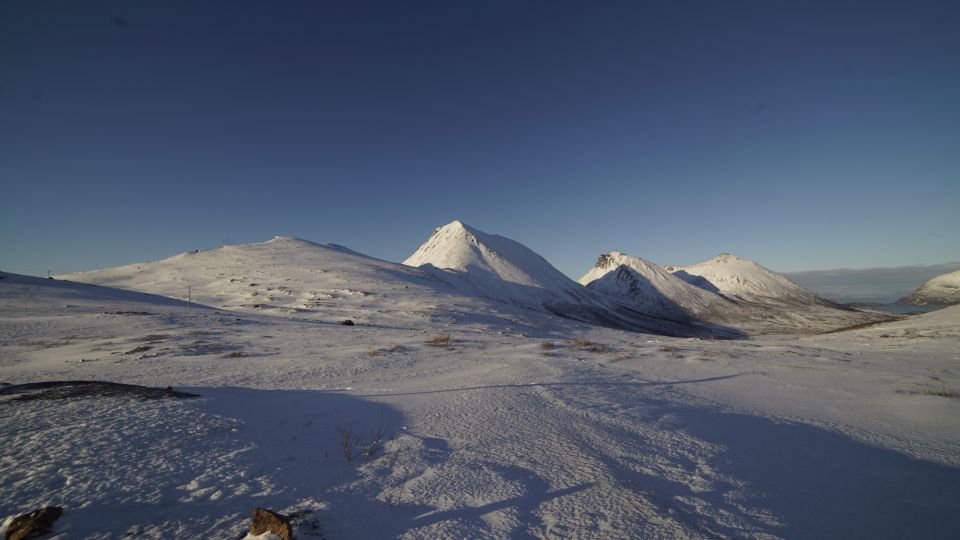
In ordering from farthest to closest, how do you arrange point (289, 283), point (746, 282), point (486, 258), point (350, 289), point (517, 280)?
point (746, 282) → point (486, 258) → point (517, 280) → point (289, 283) → point (350, 289)

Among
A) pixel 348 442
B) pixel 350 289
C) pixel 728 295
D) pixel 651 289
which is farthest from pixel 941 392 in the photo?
pixel 728 295

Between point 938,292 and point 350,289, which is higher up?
point 350,289

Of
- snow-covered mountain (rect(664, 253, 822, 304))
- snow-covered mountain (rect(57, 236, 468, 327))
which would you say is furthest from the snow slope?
snow-covered mountain (rect(664, 253, 822, 304))

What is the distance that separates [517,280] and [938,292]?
472 feet

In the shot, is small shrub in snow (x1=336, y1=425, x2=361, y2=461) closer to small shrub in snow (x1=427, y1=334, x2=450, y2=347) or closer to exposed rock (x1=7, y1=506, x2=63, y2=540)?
exposed rock (x1=7, y1=506, x2=63, y2=540)

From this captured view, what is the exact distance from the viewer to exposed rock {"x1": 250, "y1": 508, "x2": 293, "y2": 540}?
185 centimetres

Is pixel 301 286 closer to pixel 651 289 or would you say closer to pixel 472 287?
pixel 472 287

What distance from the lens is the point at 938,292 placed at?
114812 mm

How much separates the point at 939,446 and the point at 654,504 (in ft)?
12.0

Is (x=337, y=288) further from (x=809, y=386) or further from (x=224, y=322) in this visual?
(x=809, y=386)

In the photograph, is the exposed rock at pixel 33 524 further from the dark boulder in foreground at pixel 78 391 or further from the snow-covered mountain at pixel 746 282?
the snow-covered mountain at pixel 746 282

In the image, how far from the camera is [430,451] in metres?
3.23

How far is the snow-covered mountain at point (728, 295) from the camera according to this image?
259 feet

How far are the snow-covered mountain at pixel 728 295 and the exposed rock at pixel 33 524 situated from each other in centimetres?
8529
